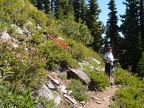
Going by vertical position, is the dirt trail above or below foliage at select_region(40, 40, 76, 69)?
below

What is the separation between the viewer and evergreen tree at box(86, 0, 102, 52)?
A: 46.0 metres

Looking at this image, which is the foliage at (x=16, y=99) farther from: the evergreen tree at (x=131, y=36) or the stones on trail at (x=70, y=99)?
the evergreen tree at (x=131, y=36)

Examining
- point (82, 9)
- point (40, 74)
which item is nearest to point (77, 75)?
point (40, 74)

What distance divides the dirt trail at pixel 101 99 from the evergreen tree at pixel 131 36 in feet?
90.1

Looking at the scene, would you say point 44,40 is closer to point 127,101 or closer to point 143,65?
point 127,101

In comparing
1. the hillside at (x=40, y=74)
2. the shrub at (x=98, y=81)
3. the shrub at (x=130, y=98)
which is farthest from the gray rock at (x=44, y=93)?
the shrub at (x=98, y=81)

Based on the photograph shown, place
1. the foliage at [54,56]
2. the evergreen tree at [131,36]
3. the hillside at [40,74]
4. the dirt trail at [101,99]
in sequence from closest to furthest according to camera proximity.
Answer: the hillside at [40,74]
the dirt trail at [101,99]
the foliage at [54,56]
the evergreen tree at [131,36]

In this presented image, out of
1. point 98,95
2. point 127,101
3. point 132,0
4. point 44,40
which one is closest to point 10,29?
point 44,40

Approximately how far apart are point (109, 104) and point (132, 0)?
35.7 m

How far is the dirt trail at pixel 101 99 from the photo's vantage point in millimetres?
9359

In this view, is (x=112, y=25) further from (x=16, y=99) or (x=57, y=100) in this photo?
(x=16, y=99)

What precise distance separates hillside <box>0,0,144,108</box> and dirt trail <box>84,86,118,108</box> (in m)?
0.07

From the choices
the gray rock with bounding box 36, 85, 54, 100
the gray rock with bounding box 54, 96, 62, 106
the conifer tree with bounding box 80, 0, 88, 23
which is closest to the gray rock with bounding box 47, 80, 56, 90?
the gray rock with bounding box 54, 96, 62, 106

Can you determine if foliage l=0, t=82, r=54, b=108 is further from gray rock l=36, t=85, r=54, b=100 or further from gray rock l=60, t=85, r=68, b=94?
gray rock l=60, t=85, r=68, b=94
